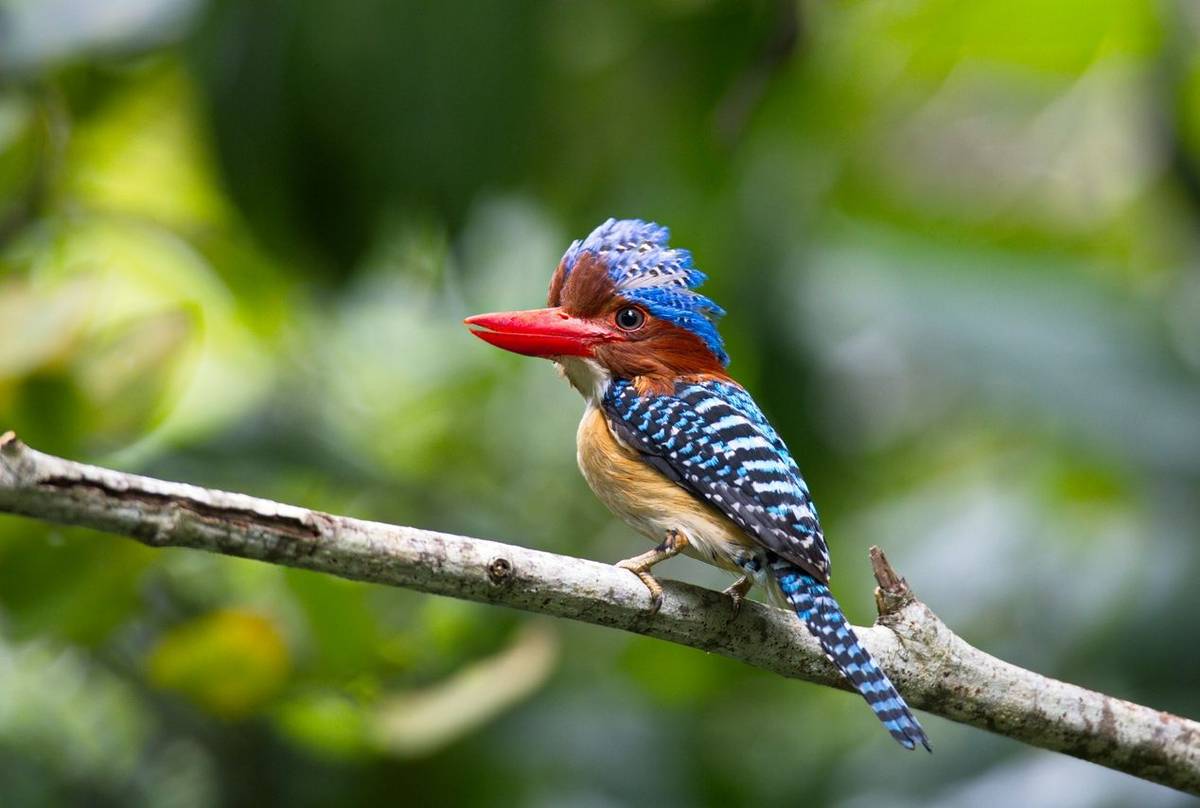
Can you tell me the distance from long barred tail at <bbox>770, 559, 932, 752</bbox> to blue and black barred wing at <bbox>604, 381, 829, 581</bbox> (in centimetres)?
15

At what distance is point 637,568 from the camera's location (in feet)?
7.95

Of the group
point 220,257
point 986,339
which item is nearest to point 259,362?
point 220,257

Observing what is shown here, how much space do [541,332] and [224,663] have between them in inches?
38.8

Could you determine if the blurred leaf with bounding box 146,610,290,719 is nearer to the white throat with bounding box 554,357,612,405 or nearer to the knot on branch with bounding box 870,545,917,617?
the white throat with bounding box 554,357,612,405

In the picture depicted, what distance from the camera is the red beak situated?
257cm

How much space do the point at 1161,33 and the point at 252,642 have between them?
3441mm

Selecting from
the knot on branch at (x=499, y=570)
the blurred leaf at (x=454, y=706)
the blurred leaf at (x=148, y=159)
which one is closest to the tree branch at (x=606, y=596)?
the knot on branch at (x=499, y=570)

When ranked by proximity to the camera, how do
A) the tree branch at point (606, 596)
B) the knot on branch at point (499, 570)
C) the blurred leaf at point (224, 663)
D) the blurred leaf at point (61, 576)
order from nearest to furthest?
1. the tree branch at point (606, 596)
2. the knot on branch at point (499, 570)
3. the blurred leaf at point (61, 576)
4. the blurred leaf at point (224, 663)

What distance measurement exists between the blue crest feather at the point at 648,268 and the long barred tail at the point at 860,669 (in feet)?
2.44

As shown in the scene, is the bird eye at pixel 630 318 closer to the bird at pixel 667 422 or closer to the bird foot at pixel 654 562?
the bird at pixel 667 422

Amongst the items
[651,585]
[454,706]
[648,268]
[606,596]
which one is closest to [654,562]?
[651,585]

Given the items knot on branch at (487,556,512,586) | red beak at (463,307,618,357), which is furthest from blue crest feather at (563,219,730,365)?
knot on branch at (487,556,512,586)

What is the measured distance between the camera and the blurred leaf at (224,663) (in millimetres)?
2859

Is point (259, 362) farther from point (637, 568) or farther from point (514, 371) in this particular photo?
point (637, 568)
